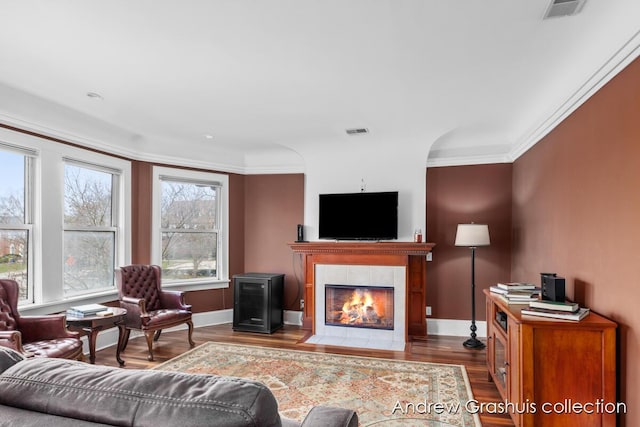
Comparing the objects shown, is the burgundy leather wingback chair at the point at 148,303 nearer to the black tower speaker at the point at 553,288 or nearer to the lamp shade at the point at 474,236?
the lamp shade at the point at 474,236

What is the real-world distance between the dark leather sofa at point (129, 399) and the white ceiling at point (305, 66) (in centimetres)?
185

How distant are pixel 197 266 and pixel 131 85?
114 inches

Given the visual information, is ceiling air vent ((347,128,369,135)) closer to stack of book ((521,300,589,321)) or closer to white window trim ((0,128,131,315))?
stack of book ((521,300,589,321))

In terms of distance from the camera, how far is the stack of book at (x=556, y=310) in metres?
2.18

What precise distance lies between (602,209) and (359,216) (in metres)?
2.83

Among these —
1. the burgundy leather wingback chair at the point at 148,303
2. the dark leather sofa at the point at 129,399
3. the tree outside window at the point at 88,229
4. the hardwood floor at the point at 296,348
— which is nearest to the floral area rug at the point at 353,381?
the hardwood floor at the point at 296,348

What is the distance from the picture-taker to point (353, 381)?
10.9ft

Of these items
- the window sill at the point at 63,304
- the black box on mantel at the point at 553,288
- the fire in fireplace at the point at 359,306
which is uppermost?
the black box on mantel at the point at 553,288

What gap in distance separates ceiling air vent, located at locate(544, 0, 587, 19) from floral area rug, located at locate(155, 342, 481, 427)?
2626mm

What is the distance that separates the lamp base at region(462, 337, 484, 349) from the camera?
4289 mm

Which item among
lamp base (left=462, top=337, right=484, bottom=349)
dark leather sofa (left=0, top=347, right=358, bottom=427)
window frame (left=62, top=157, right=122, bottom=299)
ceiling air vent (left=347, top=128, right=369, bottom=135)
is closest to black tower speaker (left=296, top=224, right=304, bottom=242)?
ceiling air vent (left=347, top=128, right=369, bottom=135)

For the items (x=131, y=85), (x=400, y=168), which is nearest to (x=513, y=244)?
(x=400, y=168)

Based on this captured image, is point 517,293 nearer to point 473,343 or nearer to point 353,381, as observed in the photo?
point 353,381

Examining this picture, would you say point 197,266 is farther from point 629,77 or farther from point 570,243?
point 629,77
